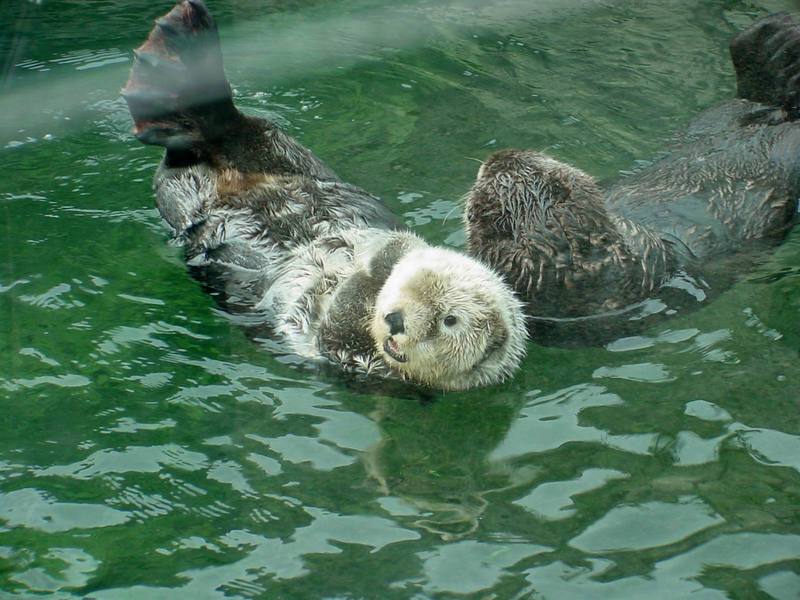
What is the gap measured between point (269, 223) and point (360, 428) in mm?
1260

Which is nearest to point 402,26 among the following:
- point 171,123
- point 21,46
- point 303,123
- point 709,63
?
point 303,123

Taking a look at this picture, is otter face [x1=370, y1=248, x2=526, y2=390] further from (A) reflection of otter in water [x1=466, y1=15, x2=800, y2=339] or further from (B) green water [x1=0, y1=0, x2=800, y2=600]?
(A) reflection of otter in water [x1=466, y1=15, x2=800, y2=339]

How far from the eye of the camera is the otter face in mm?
3857

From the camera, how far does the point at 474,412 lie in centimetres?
406

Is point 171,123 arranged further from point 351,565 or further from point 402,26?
point 402,26

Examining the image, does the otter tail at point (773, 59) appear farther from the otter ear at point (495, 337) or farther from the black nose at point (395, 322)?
the black nose at point (395, 322)

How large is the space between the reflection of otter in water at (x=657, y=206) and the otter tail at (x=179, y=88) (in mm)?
1275

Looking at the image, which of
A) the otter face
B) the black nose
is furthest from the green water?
the black nose

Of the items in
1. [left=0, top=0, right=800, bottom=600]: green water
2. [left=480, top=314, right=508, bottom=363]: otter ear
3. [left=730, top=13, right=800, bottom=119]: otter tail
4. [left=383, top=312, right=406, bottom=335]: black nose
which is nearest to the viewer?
[left=0, top=0, right=800, bottom=600]: green water

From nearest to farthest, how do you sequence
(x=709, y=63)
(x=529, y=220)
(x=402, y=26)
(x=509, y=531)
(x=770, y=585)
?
1. (x=770, y=585)
2. (x=509, y=531)
3. (x=529, y=220)
4. (x=709, y=63)
5. (x=402, y=26)

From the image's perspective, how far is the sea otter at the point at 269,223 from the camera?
415 centimetres

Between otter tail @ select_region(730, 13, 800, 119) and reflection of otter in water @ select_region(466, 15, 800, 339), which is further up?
otter tail @ select_region(730, 13, 800, 119)

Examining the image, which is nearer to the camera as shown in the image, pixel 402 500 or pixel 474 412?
pixel 402 500

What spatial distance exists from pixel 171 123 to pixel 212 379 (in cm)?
Result: 128
